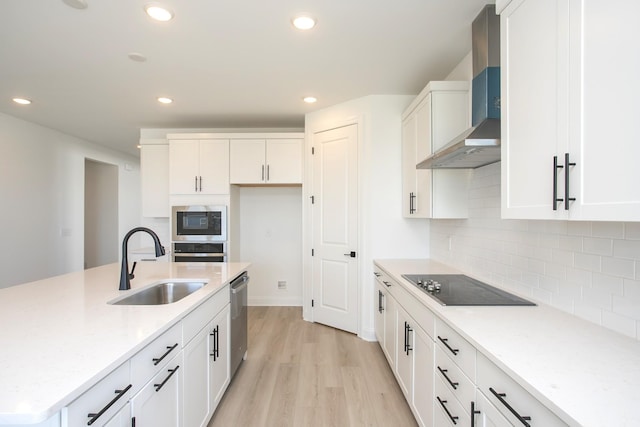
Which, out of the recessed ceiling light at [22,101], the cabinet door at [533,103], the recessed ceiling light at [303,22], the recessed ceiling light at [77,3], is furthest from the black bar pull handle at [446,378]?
the recessed ceiling light at [22,101]

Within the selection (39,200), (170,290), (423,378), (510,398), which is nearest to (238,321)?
(170,290)

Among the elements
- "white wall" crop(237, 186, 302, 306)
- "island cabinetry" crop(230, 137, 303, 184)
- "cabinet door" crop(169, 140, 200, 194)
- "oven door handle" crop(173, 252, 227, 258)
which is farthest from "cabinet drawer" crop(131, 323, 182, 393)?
"white wall" crop(237, 186, 302, 306)

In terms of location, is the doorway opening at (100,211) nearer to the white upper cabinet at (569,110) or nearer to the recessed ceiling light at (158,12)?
the recessed ceiling light at (158,12)

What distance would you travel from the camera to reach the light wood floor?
2109mm

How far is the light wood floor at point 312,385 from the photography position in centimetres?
211

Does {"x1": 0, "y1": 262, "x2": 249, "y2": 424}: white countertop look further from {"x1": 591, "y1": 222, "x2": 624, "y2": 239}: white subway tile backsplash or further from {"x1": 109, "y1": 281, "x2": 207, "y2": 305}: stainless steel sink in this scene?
{"x1": 591, "y1": 222, "x2": 624, "y2": 239}: white subway tile backsplash

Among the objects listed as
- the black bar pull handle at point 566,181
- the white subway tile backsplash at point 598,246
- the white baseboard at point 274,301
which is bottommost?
the white baseboard at point 274,301

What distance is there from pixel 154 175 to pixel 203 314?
124 inches

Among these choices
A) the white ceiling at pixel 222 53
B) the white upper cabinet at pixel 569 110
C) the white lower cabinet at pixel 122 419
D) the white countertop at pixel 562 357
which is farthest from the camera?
the white ceiling at pixel 222 53

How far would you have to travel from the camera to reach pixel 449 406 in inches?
56.3

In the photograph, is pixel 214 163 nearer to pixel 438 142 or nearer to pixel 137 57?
pixel 137 57

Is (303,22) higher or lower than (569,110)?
higher

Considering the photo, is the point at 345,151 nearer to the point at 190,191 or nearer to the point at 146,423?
the point at 190,191

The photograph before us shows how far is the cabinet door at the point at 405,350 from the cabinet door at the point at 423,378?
7cm
